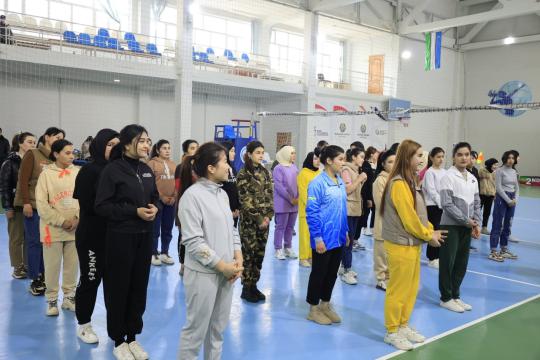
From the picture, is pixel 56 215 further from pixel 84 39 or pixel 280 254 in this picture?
pixel 84 39

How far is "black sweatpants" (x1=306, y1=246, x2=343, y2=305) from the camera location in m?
3.79

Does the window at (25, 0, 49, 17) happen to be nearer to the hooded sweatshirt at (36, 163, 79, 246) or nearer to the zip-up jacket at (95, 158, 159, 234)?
the hooded sweatshirt at (36, 163, 79, 246)

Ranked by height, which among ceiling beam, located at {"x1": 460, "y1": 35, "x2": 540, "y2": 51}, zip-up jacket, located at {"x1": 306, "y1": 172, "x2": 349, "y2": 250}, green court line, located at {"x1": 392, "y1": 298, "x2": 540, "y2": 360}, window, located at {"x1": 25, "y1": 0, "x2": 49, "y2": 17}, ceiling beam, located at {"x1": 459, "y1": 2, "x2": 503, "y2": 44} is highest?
ceiling beam, located at {"x1": 459, "y1": 2, "x2": 503, "y2": 44}

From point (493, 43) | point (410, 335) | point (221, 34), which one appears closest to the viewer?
point (410, 335)

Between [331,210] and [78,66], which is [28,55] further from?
[331,210]

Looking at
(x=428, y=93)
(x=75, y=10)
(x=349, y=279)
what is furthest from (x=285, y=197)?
(x=428, y=93)

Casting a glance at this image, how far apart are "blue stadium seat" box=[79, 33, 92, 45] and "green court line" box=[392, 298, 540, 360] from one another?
1275 centimetres

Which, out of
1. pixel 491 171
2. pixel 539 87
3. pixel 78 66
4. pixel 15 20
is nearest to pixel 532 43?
pixel 539 87

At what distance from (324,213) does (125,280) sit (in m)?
1.70

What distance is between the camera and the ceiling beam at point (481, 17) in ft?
52.9

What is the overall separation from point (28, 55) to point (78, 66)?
49.3 inches

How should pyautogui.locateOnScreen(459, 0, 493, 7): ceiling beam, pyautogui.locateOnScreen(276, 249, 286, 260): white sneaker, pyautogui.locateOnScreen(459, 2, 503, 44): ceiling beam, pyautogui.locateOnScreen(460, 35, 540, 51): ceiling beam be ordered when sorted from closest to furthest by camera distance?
pyautogui.locateOnScreen(276, 249, 286, 260): white sneaker
pyautogui.locateOnScreen(460, 35, 540, 51): ceiling beam
pyautogui.locateOnScreen(459, 0, 493, 7): ceiling beam
pyautogui.locateOnScreen(459, 2, 503, 44): ceiling beam

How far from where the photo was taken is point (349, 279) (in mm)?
5176

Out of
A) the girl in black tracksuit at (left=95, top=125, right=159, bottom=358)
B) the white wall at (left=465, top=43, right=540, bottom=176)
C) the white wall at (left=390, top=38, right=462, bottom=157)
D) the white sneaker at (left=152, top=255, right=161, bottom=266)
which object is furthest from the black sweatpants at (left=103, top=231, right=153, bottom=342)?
the white wall at (left=465, top=43, right=540, bottom=176)
